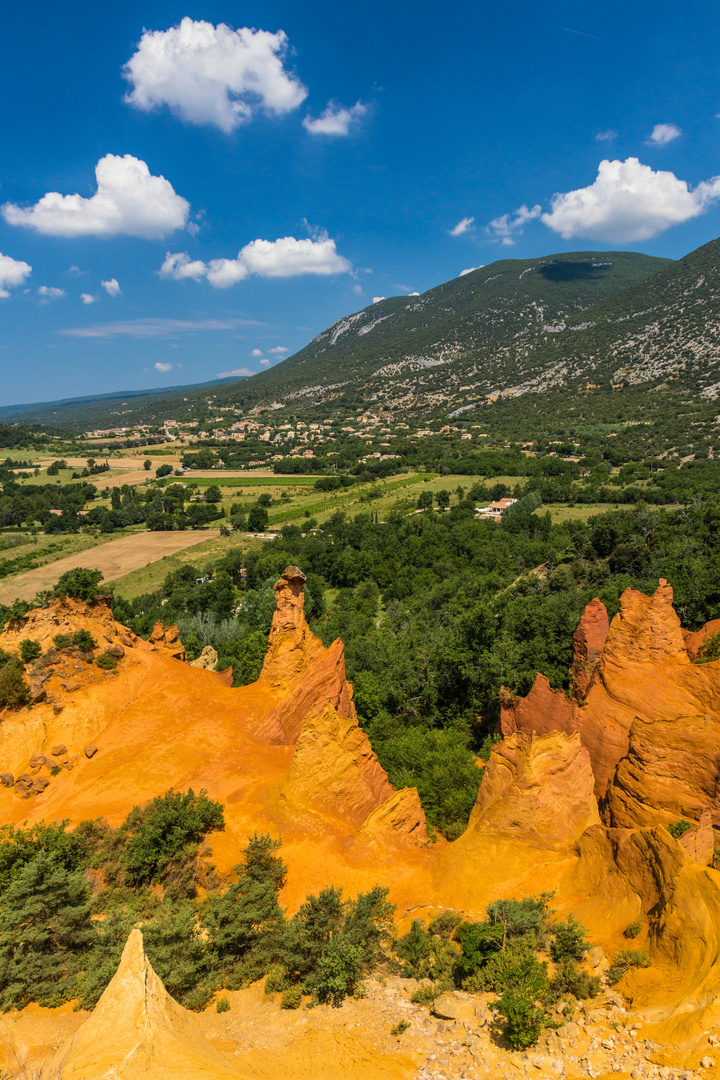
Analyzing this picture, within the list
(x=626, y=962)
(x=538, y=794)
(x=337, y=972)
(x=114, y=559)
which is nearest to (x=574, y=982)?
(x=626, y=962)

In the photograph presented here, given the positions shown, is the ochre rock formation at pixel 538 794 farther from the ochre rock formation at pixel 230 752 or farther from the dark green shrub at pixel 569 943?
the dark green shrub at pixel 569 943

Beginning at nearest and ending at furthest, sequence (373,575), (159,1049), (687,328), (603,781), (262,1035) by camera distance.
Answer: (159,1049), (262,1035), (603,781), (373,575), (687,328)

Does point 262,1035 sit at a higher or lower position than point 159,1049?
lower

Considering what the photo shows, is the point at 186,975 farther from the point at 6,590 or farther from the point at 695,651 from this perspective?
the point at 6,590

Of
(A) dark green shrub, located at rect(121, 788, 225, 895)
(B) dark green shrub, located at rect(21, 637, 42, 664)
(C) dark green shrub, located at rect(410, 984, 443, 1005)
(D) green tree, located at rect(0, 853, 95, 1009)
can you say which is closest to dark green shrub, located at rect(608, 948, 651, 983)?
(C) dark green shrub, located at rect(410, 984, 443, 1005)

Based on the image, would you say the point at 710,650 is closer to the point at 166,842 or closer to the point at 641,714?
the point at 641,714

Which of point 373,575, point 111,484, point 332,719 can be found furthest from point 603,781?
point 111,484

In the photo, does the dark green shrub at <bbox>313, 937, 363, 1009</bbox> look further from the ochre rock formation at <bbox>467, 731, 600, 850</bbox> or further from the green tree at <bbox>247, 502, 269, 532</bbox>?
the green tree at <bbox>247, 502, 269, 532</bbox>

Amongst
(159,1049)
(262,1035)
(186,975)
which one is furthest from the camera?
(186,975)
